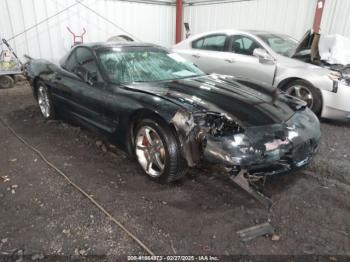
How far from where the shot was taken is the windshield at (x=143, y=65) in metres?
3.20

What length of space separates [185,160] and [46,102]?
2925mm

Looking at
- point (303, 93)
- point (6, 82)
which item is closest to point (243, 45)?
point (303, 93)

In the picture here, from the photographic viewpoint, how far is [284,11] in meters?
7.66

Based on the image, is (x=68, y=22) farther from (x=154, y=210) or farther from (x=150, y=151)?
(x=154, y=210)

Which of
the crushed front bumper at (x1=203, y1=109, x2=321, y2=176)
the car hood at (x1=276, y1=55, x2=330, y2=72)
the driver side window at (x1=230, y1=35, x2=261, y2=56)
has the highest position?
the driver side window at (x1=230, y1=35, x2=261, y2=56)

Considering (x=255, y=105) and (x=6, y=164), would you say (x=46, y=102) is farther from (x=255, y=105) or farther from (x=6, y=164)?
(x=255, y=105)

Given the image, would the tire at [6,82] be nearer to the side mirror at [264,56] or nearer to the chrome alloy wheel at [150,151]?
the chrome alloy wheel at [150,151]

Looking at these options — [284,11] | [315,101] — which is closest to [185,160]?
[315,101]

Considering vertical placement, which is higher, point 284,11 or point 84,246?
point 284,11

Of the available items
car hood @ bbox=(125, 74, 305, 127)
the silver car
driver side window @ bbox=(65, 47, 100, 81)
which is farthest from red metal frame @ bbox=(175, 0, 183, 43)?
car hood @ bbox=(125, 74, 305, 127)

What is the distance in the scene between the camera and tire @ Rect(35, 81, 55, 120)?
4.23 metres

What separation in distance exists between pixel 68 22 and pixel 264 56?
6.05 m

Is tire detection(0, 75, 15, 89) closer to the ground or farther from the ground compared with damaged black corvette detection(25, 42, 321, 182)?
closer to the ground

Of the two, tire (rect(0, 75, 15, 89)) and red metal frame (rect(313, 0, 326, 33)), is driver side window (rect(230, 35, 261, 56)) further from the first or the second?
tire (rect(0, 75, 15, 89))
